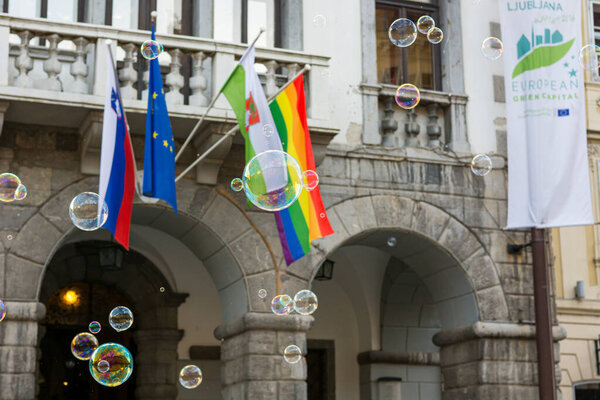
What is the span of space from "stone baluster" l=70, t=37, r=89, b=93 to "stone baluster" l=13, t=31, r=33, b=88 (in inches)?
18.5

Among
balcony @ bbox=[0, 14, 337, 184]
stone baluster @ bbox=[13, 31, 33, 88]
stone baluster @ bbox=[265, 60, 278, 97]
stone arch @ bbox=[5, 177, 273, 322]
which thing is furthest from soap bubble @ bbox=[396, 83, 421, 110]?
stone baluster @ bbox=[13, 31, 33, 88]

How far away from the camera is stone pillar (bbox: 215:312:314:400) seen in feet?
39.6

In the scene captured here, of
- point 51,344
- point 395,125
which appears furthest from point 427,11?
point 51,344

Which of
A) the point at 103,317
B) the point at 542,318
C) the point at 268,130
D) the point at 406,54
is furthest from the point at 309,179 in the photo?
the point at 103,317

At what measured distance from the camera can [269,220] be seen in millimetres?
12672

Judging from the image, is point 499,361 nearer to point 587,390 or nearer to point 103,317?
point 587,390

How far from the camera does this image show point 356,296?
16.2m

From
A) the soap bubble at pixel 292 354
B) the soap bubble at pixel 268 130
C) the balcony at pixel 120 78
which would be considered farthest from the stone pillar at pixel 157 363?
the soap bubble at pixel 268 130

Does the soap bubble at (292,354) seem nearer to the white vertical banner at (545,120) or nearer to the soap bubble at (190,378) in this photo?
the soap bubble at (190,378)

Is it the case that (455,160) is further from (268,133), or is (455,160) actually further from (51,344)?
(51,344)

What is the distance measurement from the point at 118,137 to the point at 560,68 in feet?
19.0

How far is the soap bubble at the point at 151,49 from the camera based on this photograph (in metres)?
11.4

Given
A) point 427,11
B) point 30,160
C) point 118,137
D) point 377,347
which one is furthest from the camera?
point 377,347

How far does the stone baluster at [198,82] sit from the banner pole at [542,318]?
4.50 m
